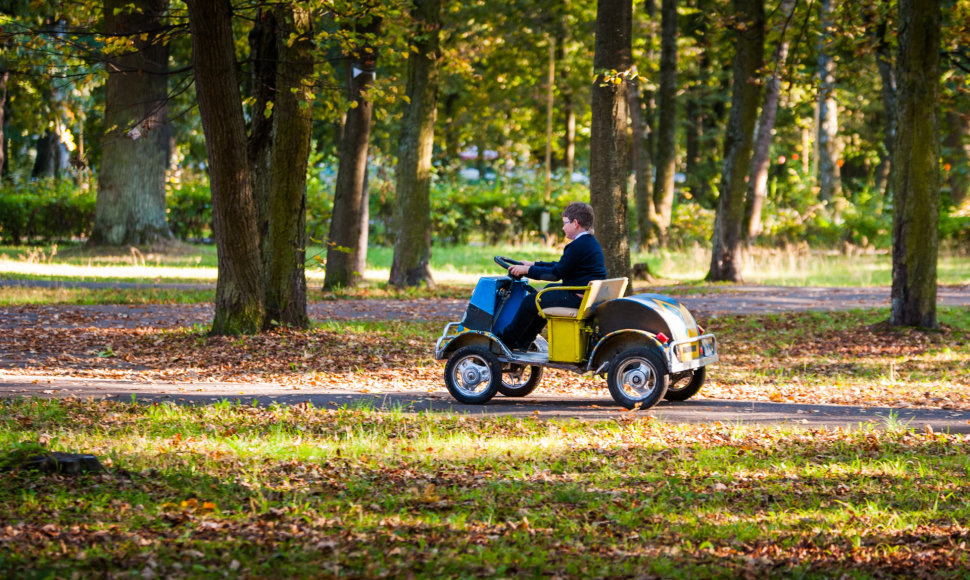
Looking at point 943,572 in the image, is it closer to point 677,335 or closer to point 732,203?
point 677,335

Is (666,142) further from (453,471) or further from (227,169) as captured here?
(453,471)

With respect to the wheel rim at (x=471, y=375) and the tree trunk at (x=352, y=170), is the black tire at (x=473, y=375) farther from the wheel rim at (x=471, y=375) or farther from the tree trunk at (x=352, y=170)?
the tree trunk at (x=352, y=170)

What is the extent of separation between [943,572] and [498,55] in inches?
1221

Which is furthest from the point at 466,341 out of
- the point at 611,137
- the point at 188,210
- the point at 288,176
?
the point at 188,210

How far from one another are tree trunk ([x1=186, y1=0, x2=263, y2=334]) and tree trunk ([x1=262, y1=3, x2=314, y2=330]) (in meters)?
0.44

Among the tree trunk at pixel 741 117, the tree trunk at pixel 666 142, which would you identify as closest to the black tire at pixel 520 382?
the tree trunk at pixel 741 117

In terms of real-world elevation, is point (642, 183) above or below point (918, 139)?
above

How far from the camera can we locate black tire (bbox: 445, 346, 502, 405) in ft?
30.4

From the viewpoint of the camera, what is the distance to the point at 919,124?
1385 centimetres

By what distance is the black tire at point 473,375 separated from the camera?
30.4ft

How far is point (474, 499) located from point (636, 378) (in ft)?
10.4

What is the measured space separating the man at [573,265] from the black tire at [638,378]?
0.63m

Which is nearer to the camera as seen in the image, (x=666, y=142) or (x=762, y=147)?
(x=762, y=147)

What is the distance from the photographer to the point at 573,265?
9008mm
